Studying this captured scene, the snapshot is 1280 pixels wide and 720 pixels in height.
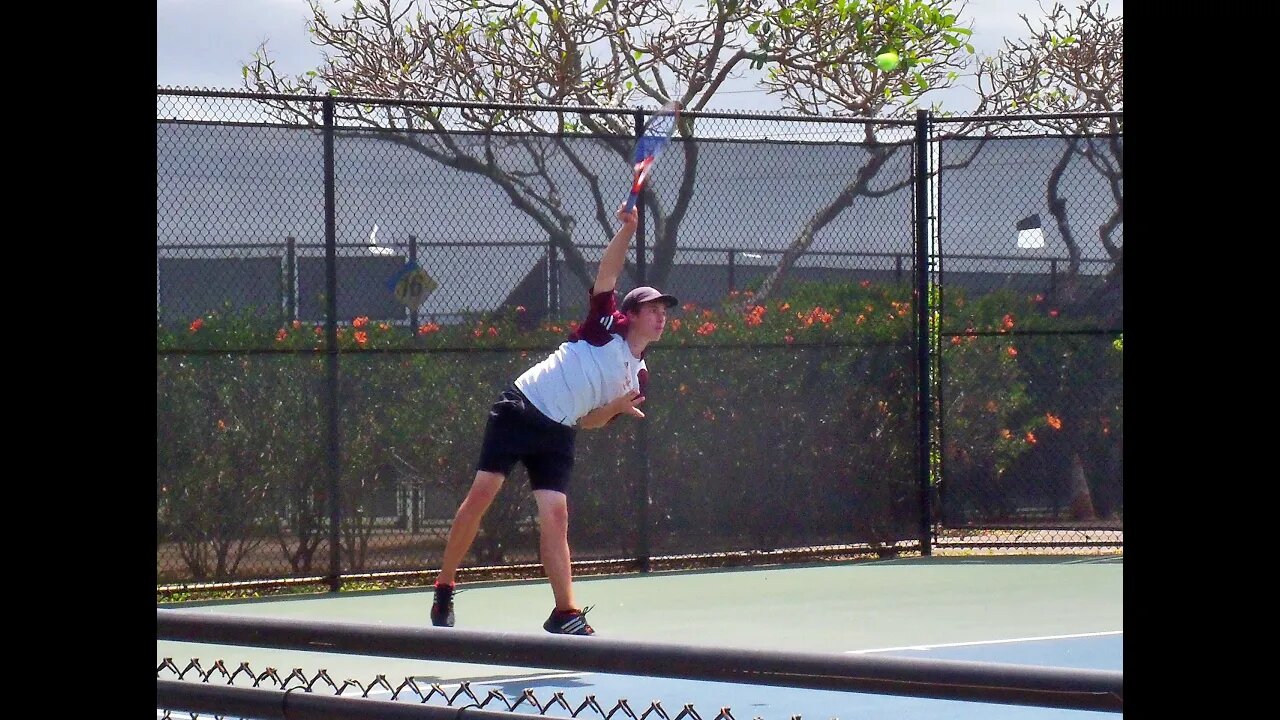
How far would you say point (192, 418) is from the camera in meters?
8.30

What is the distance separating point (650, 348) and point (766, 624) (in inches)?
94.4

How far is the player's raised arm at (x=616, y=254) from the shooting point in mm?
6426

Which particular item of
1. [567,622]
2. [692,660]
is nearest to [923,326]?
[567,622]

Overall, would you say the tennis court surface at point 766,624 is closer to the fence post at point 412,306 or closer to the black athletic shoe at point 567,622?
the black athletic shoe at point 567,622

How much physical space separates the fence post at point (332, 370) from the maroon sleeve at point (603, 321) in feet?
7.82

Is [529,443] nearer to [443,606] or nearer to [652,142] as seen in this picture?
[443,606]

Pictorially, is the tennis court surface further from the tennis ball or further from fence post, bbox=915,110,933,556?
the tennis ball

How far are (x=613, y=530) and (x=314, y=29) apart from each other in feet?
20.3

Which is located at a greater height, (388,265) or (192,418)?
(388,265)

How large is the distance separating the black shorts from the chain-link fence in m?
2.19

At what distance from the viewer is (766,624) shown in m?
7.33

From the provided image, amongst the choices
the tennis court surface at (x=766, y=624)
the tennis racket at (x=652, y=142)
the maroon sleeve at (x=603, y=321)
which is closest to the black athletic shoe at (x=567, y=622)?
the tennis court surface at (x=766, y=624)
